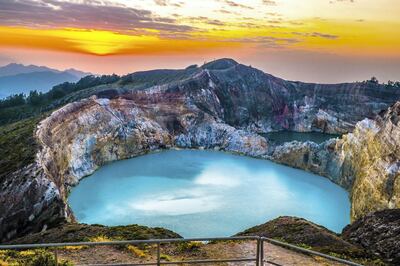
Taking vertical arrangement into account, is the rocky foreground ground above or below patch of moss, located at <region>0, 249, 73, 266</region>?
below

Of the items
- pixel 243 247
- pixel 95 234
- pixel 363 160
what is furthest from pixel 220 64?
pixel 243 247

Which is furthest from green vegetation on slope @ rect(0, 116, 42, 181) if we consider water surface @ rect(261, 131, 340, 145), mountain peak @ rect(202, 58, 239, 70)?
mountain peak @ rect(202, 58, 239, 70)

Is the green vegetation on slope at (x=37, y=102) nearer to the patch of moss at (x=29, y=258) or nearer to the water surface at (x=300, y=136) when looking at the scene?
the water surface at (x=300, y=136)

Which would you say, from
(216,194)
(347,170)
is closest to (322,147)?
(347,170)

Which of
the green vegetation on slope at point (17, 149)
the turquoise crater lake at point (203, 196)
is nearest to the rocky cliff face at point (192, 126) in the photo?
the green vegetation on slope at point (17, 149)

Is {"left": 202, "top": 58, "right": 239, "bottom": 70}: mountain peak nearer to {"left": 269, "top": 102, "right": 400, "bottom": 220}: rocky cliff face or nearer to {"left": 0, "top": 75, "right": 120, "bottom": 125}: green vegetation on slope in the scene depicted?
{"left": 0, "top": 75, "right": 120, "bottom": 125}: green vegetation on slope

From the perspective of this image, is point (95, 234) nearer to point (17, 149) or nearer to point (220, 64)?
point (17, 149)
